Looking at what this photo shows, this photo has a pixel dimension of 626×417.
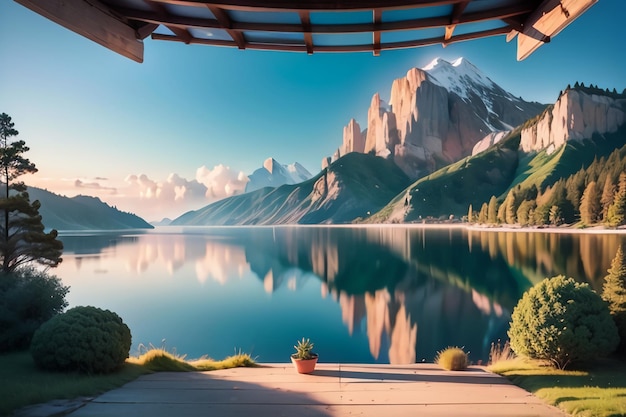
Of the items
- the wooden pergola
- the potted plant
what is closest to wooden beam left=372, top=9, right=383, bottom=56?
the wooden pergola

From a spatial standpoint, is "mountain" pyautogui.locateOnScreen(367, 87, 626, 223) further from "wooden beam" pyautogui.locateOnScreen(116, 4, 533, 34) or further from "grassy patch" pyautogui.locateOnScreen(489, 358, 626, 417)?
"wooden beam" pyautogui.locateOnScreen(116, 4, 533, 34)

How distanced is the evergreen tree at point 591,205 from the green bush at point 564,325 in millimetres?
91175

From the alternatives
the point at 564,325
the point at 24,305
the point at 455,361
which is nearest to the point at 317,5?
the point at 455,361

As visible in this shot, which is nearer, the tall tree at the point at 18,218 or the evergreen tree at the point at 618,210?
the tall tree at the point at 18,218

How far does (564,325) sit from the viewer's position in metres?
8.88

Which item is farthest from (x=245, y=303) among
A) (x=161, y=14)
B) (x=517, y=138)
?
(x=517, y=138)

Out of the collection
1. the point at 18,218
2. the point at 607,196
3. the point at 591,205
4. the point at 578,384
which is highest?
the point at 607,196

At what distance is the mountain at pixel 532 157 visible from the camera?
15700 cm

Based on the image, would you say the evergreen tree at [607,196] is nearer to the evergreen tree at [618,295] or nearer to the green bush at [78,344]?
the evergreen tree at [618,295]

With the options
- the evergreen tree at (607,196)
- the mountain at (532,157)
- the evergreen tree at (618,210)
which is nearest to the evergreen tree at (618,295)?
the evergreen tree at (618,210)

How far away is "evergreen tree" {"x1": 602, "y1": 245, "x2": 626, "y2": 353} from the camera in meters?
9.47

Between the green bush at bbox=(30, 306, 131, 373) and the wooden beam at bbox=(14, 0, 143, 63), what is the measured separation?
5.20 metres

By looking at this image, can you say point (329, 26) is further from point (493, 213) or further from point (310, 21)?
point (493, 213)

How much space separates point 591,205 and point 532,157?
3694 inches
